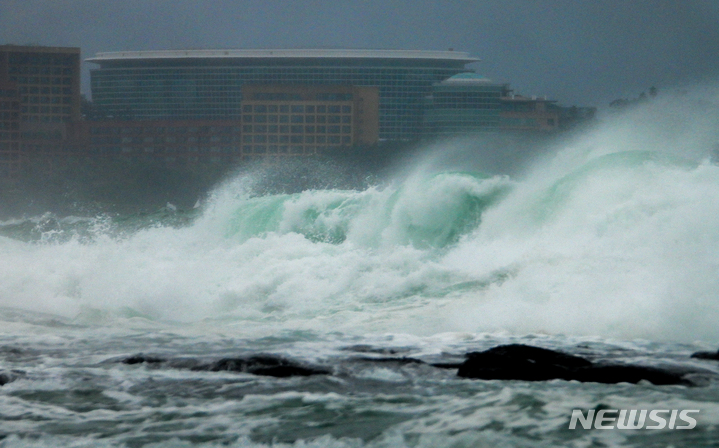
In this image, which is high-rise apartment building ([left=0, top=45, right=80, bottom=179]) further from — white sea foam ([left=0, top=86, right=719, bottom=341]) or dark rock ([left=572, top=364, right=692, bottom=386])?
dark rock ([left=572, top=364, right=692, bottom=386])

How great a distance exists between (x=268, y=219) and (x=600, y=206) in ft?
31.6

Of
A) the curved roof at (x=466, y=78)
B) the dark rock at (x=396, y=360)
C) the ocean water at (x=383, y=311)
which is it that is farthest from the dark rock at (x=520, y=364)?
the curved roof at (x=466, y=78)

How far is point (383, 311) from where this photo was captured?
44.7 ft

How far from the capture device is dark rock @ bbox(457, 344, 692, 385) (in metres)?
8.46

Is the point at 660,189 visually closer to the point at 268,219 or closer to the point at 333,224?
the point at 333,224

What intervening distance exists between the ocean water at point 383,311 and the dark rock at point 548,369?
0.77ft

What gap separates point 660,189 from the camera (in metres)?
15.1

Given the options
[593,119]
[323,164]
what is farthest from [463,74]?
[323,164]

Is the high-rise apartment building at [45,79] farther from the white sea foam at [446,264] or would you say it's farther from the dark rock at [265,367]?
the dark rock at [265,367]

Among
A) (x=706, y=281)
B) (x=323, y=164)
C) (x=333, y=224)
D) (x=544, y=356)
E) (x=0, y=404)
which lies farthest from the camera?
(x=323, y=164)

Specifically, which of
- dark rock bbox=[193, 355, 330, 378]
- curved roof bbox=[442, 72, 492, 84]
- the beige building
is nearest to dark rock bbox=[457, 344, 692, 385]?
dark rock bbox=[193, 355, 330, 378]

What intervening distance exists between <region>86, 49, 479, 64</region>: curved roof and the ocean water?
107m

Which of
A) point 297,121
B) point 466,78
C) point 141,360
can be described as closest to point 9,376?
point 141,360

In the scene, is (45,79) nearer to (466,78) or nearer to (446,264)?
(466,78)
